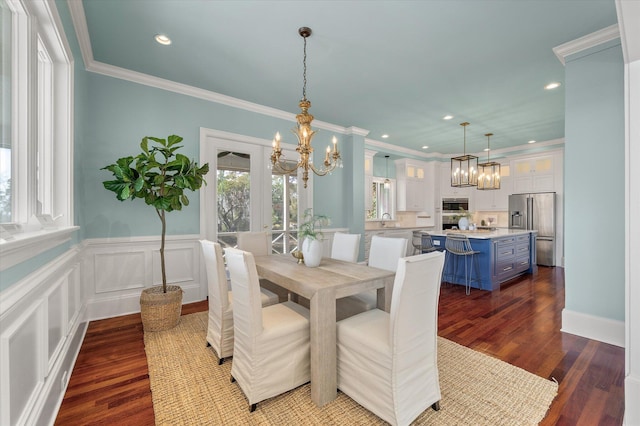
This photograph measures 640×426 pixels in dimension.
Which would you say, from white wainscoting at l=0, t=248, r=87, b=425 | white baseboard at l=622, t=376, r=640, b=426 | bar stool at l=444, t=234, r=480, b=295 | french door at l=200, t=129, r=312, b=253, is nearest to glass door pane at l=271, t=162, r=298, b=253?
french door at l=200, t=129, r=312, b=253

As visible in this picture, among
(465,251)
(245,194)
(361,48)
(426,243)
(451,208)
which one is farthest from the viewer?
(451,208)

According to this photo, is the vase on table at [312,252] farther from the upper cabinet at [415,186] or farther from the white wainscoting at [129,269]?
the upper cabinet at [415,186]

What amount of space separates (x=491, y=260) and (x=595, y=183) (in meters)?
1.91

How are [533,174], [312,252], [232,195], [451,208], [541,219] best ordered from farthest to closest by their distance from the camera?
[451,208] → [533,174] → [541,219] → [232,195] → [312,252]

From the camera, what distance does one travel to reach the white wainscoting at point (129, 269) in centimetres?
306

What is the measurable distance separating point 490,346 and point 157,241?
3685mm

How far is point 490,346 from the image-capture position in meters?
2.50

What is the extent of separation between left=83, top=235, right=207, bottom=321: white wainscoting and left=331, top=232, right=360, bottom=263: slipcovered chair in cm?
185

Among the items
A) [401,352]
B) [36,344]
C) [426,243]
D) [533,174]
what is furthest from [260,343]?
[533,174]

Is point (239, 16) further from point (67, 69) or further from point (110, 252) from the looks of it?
point (110, 252)

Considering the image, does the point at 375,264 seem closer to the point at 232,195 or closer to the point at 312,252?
the point at 312,252

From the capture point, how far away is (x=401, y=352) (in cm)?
150

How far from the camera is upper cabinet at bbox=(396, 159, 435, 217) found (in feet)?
23.2

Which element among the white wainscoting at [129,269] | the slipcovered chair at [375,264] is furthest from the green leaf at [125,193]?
the slipcovered chair at [375,264]
